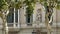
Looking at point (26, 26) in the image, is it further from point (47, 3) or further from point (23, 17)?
point (47, 3)

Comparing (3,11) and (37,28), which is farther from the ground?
(3,11)

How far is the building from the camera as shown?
2319cm

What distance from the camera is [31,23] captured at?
23.6 metres

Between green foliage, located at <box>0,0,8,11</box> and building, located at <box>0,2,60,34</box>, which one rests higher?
green foliage, located at <box>0,0,8,11</box>

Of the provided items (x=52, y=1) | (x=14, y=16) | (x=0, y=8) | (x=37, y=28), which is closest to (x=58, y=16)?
(x=37, y=28)

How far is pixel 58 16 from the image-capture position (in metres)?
23.3

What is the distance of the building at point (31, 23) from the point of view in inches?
913

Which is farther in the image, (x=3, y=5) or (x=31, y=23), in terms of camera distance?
(x=31, y=23)

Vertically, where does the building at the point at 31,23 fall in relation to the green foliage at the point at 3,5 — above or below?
below

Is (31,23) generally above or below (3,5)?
below

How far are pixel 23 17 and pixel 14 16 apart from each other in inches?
35.9

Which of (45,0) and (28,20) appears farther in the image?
(28,20)

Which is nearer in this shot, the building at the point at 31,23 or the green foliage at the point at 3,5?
the green foliage at the point at 3,5

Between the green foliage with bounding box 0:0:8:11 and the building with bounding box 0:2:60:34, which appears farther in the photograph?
the building with bounding box 0:2:60:34
